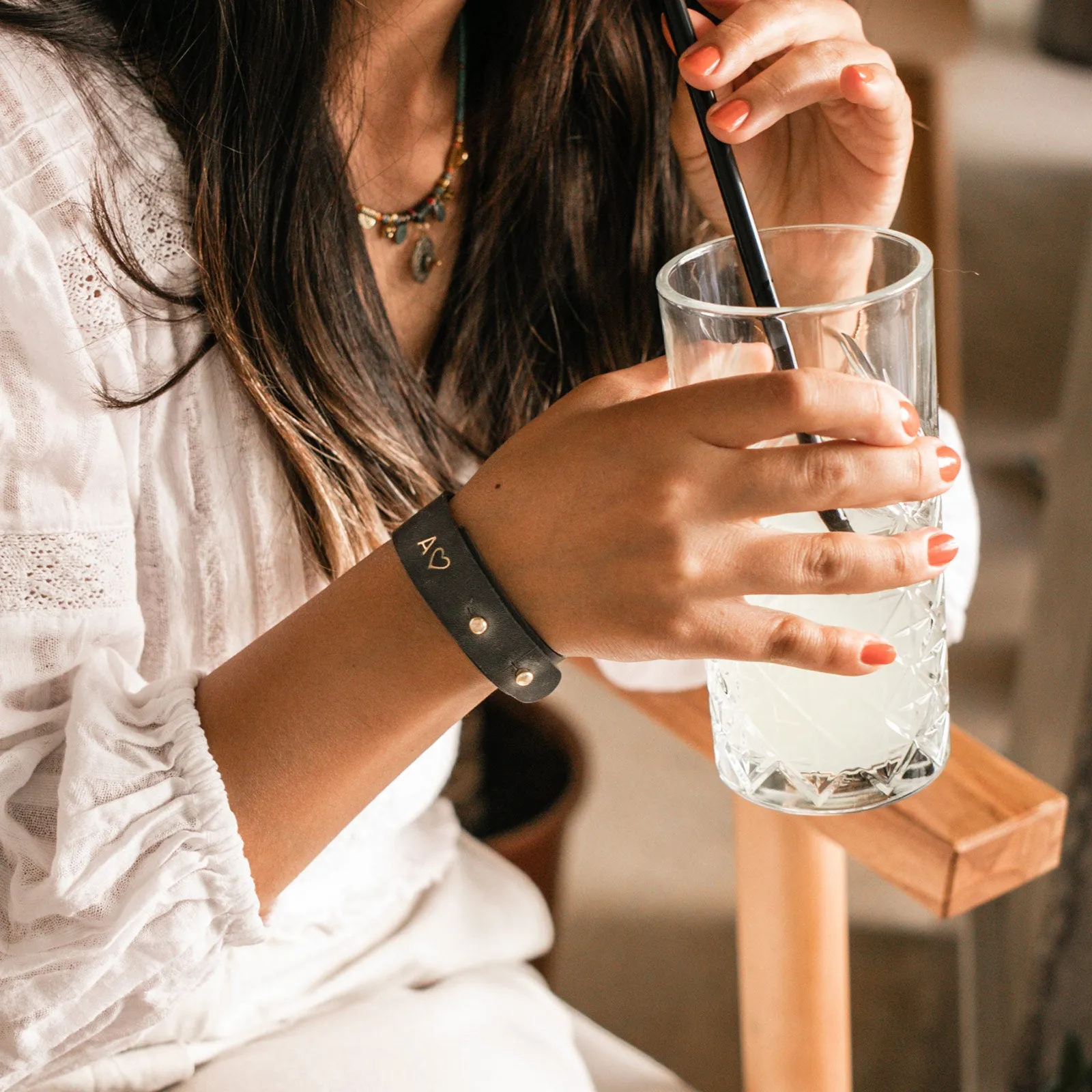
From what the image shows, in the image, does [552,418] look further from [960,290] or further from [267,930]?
[960,290]

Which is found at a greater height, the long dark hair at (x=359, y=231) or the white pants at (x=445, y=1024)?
the long dark hair at (x=359, y=231)

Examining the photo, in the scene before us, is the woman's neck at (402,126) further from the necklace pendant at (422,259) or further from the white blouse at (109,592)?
the white blouse at (109,592)

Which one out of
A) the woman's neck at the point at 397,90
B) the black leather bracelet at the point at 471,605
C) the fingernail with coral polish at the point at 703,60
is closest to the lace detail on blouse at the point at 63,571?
the black leather bracelet at the point at 471,605

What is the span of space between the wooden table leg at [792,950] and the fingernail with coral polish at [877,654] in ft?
1.09

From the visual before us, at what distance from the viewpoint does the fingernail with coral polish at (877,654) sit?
0.58m

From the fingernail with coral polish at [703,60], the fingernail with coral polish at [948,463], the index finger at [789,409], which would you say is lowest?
the fingernail with coral polish at [948,463]

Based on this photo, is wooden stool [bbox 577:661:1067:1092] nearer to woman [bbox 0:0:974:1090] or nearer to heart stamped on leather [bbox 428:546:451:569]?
woman [bbox 0:0:974:1090]

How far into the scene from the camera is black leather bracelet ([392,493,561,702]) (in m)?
0.63

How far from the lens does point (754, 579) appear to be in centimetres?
56

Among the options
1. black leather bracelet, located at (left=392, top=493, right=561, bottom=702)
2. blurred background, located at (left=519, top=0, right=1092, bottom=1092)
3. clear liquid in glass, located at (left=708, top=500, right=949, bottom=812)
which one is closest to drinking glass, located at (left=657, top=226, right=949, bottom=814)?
clear liquid in glass, located at (left=708, top=500, right=949, bottom=812)

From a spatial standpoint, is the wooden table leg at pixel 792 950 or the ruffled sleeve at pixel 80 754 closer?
the ruffled sleeve at pixel 80 754

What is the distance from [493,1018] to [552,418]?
21.4 inches

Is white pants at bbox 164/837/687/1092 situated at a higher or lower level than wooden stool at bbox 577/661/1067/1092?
lower

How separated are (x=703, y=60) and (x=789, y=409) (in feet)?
0.92
